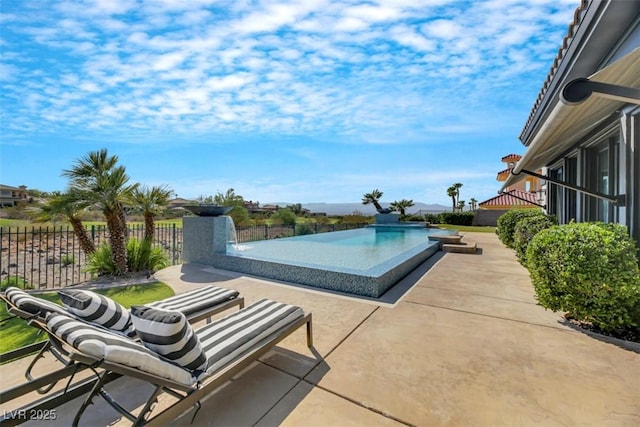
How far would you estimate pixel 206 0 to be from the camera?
6.00 m

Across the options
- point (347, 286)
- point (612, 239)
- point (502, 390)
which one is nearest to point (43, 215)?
point (347, 286)

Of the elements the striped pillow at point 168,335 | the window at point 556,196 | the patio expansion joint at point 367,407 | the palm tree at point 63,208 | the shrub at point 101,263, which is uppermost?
the window at point 556,196

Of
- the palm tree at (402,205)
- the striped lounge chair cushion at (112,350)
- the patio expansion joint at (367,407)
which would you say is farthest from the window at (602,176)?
the palm tree at (402,205)

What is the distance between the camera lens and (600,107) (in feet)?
14.1

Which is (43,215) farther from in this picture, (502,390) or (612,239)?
(612,239)

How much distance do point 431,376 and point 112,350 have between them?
10.1ft

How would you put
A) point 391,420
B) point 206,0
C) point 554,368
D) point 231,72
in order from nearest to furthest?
point 391,420 → point 554,368 → point 206,0 → point 231,72

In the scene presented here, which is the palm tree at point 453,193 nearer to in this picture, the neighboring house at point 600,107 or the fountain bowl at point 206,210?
the neighboring house at point 600,107

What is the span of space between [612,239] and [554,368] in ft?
6.48

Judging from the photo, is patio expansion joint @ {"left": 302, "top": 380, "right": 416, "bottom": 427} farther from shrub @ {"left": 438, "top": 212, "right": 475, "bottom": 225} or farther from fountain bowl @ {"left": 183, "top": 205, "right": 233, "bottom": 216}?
shrub @ {"left": 438, "top": 212, "right": 475, "bottom": 225}

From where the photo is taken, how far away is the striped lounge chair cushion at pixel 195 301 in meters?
3.86

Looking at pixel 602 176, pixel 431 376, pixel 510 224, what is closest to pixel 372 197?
pixel 510 224

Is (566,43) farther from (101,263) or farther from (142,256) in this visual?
(101,263)

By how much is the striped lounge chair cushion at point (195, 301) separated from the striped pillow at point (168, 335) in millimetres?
1507
